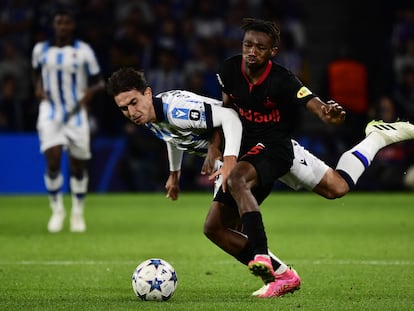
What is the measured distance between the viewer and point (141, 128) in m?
18.1

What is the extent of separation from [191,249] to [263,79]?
148 inches

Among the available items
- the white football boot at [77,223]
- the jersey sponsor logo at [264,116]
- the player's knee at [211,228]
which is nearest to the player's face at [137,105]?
the jersey sponsor logo at [264,116]

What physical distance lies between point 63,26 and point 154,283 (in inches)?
222

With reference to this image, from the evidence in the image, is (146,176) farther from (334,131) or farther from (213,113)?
(213,113)

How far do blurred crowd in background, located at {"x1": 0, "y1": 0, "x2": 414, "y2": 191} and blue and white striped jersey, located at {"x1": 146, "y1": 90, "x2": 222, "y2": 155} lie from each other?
397 inches

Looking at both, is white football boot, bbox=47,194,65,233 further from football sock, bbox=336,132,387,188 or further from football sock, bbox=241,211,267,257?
football sock, bbox=241,211,267,257

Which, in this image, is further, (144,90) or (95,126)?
(95,126)

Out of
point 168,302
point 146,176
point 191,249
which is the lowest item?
point 146,176

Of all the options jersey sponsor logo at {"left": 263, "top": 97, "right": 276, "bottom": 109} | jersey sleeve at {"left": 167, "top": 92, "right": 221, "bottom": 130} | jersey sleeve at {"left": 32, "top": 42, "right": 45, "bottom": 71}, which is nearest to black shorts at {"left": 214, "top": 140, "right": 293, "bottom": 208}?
jersey sponsor logo at {"left": 263, "top": 97, "right": 276, "bottom": 109}

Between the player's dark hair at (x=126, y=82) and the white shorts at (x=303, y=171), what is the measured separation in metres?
1.21

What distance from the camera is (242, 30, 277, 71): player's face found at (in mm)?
7445

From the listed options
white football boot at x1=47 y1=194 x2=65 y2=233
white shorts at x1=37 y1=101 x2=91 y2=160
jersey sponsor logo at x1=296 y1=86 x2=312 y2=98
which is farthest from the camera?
white football boot at x1=47 y1=194 x2=65 y2=233

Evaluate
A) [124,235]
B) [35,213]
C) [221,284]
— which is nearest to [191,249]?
[124,235]

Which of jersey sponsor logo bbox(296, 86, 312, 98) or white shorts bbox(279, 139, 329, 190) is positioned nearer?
jersey sponsor logo bbox(296, 86, 312, 98)
